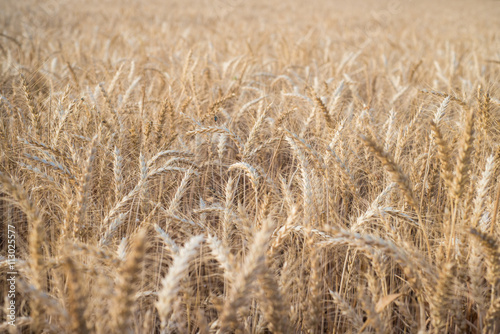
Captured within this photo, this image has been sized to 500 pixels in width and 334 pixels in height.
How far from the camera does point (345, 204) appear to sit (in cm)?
120

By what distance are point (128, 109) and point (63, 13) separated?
26.1 feet

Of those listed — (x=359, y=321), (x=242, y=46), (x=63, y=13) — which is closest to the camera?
(x=359, y=321)

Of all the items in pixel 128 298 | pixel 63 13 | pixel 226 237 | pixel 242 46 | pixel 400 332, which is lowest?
pixel 400 332

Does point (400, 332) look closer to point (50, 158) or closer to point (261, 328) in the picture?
point (261, 328)

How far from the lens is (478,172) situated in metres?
1.33

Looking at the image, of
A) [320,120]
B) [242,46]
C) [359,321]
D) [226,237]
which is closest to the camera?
[359,321]

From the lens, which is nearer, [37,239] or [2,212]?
[37,239]

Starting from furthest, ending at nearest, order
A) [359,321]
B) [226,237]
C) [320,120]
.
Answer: [320,120] → [226,237] → [359,321]

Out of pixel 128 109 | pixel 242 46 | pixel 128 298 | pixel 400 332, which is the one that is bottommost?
pixel 400 332

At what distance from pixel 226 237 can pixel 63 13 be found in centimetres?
902

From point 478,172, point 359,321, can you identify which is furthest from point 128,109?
point 478,172

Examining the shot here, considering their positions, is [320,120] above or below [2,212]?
above

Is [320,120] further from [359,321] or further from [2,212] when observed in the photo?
[2,212]

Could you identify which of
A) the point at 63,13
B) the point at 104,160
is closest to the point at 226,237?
the point at 104,160
